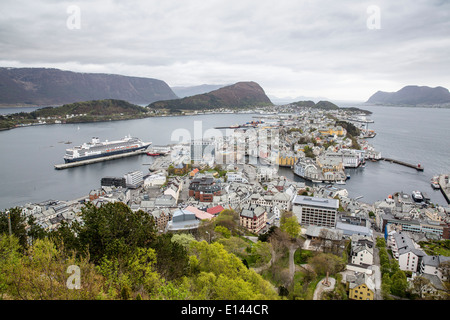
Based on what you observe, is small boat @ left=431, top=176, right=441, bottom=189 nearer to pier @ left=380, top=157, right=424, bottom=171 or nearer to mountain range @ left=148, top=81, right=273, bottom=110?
pier @ left=380, top=157, right=424, bottom=171

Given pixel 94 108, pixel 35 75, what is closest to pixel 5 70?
pixel 35 75

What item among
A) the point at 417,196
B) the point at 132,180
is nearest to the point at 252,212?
the point at 132,180

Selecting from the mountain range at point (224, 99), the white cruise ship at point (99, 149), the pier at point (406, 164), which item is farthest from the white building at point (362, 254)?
the mountain range at point (224, 99)

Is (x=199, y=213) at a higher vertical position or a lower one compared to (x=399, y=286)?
higher

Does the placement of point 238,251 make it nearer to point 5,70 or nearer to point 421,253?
point 421,253

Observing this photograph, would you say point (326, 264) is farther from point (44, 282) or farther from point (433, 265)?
point (44, 282)

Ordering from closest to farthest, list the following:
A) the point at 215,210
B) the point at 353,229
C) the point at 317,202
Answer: the point at 353,229 → the point at 317,202 → the point at 215,210

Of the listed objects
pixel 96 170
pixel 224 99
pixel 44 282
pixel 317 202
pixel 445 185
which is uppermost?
pixel 224 99

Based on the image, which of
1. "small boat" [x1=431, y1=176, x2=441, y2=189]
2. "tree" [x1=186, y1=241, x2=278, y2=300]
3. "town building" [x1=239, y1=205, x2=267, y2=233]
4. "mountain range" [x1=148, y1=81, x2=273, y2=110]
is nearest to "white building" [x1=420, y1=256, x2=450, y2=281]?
"town building" [x1=239, y1=205, x2=267, y2=233]
